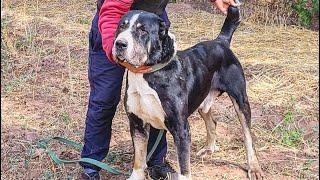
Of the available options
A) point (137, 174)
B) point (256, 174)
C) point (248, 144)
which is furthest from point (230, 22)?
point (137, 174)

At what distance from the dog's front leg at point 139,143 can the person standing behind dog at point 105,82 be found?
0.80 ft

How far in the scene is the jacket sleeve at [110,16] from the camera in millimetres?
4000

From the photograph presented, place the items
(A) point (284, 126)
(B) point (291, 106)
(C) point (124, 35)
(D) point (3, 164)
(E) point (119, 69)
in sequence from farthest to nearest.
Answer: (B) point (291, 106)
(A) point (284, 126)
(D) point (3, 164)
(E) point (119, 69)
(C) point (124, 35)

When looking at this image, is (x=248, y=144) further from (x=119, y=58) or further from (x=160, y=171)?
(x=119, y=58)

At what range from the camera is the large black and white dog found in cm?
381

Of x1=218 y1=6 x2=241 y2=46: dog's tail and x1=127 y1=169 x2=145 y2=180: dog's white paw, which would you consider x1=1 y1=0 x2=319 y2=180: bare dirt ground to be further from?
x1=218 y1=6 x2=241 y2=46: dog's tail

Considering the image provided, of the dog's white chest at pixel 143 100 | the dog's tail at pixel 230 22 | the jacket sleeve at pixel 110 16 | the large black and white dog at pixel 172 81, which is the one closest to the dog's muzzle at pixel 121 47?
the large black and white dog at pixel 172 81

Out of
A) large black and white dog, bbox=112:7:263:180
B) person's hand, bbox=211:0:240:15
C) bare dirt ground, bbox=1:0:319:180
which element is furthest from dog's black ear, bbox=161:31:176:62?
bare dirt ground, bbox=1:0:319:180

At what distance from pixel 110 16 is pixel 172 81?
600 mm

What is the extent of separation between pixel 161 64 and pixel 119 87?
58 centimetres

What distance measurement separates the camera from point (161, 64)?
4.03 metres

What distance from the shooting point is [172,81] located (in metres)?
4.13

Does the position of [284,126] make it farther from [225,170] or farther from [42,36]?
[42,36]

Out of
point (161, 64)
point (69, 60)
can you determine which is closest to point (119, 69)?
point (161, 64)
